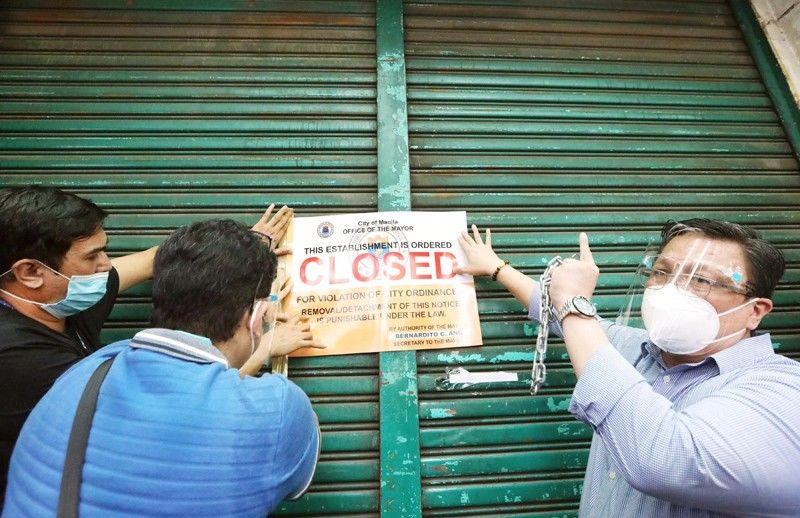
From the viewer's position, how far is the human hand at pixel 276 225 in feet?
6.76

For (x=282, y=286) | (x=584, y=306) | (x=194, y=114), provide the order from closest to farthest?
(x=584, y=306) → (x=282, y=286) → (x=194, y=114)

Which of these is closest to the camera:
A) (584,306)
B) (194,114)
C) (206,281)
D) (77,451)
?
(77,451)

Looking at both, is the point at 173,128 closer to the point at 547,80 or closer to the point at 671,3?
the point at 547,80

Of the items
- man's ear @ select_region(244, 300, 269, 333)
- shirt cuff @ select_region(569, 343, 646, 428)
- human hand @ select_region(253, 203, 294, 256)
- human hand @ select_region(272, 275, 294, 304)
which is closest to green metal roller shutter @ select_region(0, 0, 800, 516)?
human hand @ select_region(253, 203, 294, 256)

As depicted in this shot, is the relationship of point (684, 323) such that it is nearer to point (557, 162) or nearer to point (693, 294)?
point (693, 294)

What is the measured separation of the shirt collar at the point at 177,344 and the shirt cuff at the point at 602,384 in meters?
1.12

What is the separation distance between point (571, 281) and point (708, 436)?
2.07 ft

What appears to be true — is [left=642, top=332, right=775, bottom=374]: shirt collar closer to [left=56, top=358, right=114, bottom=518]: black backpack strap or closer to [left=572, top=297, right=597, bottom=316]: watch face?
[left=572, top=297, right=597, bottom=316]: watch face

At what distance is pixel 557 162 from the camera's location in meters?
2.43

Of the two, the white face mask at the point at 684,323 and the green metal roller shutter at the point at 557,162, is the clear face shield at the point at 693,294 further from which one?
the green metal roller shutter at the point at 557,162

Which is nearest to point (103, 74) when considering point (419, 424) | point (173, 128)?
point (173, 128)

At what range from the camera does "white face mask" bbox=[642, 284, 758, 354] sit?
1464 millimetres

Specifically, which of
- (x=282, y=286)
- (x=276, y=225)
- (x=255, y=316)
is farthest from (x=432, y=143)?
(x=255, y=316)

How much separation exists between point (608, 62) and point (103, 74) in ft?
10.5
